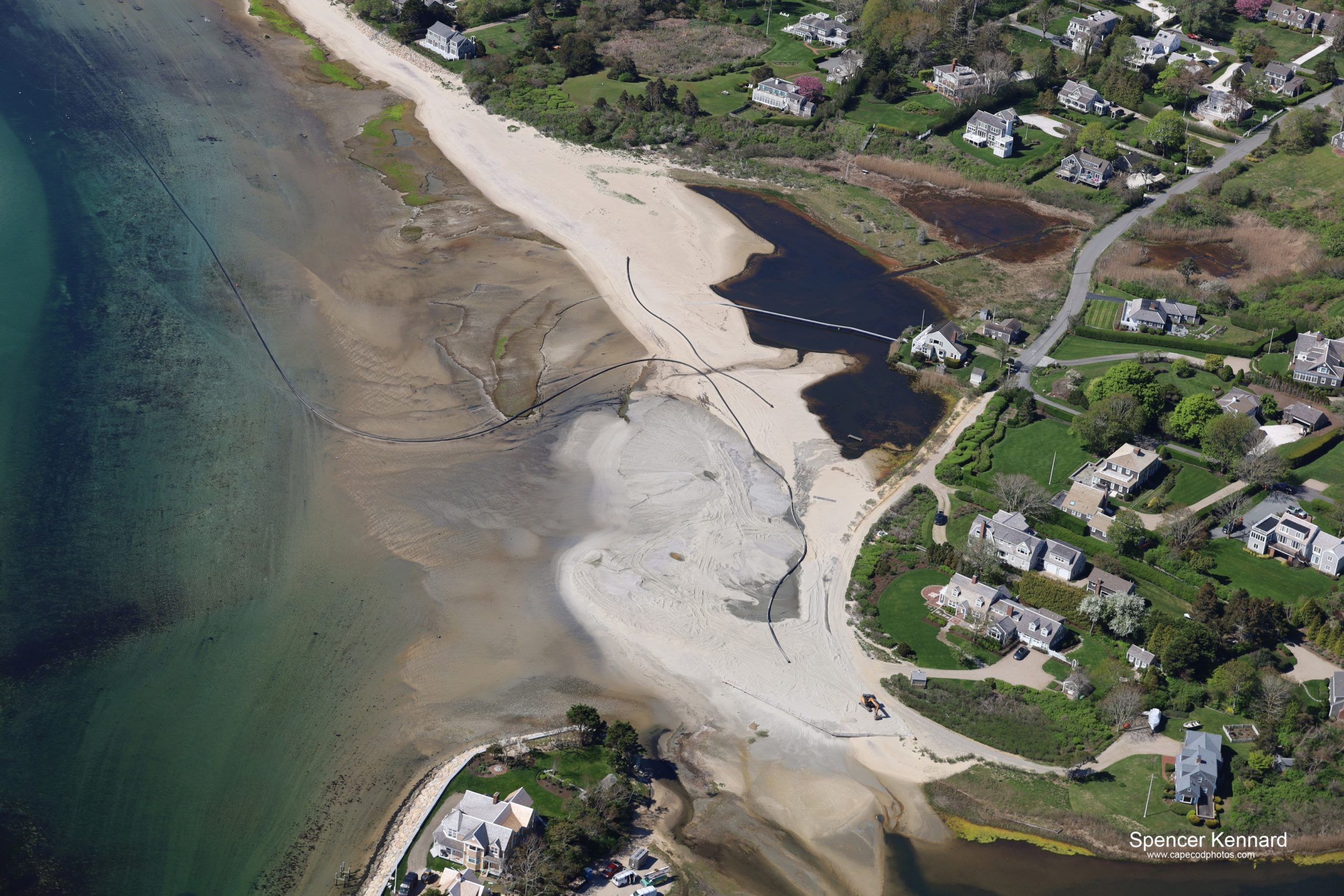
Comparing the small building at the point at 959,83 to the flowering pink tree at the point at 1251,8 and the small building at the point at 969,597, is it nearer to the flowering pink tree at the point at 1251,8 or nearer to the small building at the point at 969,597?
the flowering pink tree at the point at 1251,8

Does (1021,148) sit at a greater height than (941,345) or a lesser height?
greater

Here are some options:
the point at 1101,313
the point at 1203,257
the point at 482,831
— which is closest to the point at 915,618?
the point at 482,831

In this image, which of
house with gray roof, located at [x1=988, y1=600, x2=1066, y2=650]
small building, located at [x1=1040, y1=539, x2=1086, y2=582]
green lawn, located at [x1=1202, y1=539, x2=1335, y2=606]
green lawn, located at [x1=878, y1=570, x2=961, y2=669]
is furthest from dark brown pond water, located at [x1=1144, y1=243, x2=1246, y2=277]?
house with gray roof, located at [x1=988, y1=600, x2=1066, y2=650]

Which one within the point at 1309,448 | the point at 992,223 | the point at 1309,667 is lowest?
the point at 1309,667

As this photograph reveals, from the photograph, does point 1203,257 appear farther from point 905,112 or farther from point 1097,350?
point 905,112

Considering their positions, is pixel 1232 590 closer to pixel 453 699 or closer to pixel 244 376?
pixel 453 699
